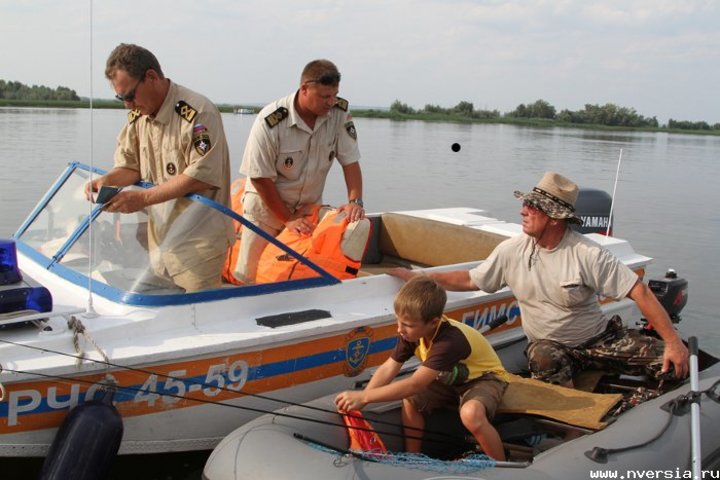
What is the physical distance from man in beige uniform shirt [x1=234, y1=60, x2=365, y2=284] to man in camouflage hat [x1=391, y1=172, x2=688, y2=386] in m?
1.03

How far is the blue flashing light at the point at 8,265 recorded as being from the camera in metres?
3.30

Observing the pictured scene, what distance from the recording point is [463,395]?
337 centimetres

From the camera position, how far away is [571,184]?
385cm

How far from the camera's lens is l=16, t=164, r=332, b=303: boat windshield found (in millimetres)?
3646

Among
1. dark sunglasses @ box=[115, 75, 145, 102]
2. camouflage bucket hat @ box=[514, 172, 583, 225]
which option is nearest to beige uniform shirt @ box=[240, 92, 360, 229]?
dark sunglasses @ box=[115, 75, 145, 102]

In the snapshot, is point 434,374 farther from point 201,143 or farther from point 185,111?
point 185,111

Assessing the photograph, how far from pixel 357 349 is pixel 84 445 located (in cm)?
149

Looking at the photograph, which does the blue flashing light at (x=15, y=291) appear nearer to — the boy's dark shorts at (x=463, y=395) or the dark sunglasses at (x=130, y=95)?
the dark sunglasses at (x=130, y=95)

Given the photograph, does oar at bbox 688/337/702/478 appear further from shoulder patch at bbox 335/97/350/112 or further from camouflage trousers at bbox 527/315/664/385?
shoulder patch at bbox 335/97/350/112

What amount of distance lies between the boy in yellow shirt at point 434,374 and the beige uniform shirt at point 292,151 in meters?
1.51

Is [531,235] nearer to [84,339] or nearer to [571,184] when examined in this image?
[571,184]

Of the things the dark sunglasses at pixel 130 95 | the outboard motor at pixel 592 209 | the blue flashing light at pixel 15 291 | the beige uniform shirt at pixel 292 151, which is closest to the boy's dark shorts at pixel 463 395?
the beige uniform shirt at pixel 292 151

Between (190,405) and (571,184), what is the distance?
2.19 meters

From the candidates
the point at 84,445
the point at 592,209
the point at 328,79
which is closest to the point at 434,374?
the point at 84,445
